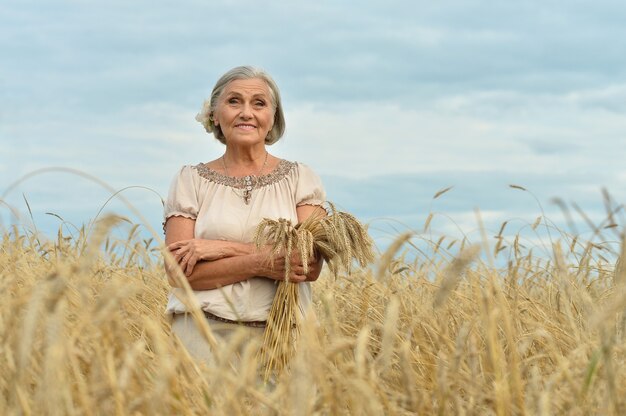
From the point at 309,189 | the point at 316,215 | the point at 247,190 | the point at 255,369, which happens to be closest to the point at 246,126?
the point at 247,190

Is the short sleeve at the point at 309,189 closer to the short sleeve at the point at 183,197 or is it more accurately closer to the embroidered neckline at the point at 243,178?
the embroidered neckline at the point at 243,178

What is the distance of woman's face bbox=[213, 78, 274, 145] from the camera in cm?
403

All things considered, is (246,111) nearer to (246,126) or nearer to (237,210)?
(246,126)

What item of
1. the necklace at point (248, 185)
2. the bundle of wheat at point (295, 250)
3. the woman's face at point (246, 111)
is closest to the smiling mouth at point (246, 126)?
the woman's face at point (246, 111)

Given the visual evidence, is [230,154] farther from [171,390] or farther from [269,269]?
[171,390]

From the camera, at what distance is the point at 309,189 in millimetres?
4059

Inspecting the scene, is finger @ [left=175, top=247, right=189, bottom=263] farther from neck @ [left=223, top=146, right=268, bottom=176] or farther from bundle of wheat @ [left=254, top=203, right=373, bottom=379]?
neck @ [left=223, top=146, right=268, bottom=176]

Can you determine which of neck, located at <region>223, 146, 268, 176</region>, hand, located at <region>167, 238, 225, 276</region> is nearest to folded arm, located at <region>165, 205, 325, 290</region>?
hand, located at <region>167, 238, 225, 276</region>

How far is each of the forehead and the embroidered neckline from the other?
36 centimetres

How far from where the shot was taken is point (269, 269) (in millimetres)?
3711

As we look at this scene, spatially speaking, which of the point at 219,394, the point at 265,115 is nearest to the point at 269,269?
the point at 265,115

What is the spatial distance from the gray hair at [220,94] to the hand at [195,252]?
77 centimetres

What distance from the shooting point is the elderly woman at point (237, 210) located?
379 centimetres

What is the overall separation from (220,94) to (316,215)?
2.74 feet
